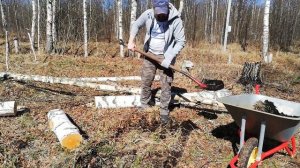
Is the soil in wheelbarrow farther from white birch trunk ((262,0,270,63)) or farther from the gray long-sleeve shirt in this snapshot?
white birch trunk ((262,0,270,63))

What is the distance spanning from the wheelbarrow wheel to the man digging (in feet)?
5.36

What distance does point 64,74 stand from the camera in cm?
925

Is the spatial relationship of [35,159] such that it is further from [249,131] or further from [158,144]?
[249,131]

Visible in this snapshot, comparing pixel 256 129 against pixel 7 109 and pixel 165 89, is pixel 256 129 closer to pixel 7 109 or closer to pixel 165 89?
pixel 165 89

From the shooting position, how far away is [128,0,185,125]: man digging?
189 inches

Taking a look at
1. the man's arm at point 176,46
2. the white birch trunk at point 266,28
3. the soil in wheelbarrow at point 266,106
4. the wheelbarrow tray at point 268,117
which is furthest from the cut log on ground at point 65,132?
the white birch trunk at point 266,28

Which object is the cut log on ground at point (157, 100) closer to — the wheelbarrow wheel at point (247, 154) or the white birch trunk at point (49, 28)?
the wheelbarrow wheel at point (247, 154)

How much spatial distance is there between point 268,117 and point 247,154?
0.47 m

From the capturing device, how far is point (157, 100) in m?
5.96

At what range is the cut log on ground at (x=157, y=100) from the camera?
5.71 meters

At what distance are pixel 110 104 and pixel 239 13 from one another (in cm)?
2407

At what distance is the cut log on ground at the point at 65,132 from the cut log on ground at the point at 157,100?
1107mm

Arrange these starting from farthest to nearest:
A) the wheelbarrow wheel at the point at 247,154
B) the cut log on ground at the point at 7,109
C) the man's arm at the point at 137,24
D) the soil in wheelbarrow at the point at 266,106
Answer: the cut log on ground at the point at 7,109
the man's arm at the point at 137,24
the soil in wheelbarrow at the point at 266,106
the wheelbarrow wheel at the point at 247,154

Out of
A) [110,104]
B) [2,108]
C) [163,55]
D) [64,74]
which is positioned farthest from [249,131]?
[64,74]
